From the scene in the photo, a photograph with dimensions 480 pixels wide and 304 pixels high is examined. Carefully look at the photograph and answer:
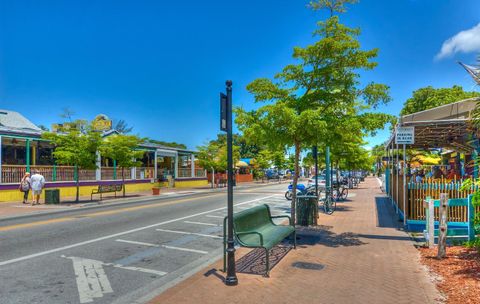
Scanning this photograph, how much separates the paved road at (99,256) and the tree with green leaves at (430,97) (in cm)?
3561

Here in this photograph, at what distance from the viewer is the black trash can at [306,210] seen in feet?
35.1

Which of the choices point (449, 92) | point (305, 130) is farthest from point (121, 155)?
point (449, 92)

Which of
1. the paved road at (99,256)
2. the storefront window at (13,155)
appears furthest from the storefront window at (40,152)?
the paved road at (99,256)

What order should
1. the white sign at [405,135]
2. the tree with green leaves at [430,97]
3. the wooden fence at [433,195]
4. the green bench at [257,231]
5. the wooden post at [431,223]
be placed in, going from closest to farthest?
the green bench at [257,231], the wooden post at [431,223], the wooden fence at [433,195], the white sign at [405,135], the tree with green leaves at [430,97]

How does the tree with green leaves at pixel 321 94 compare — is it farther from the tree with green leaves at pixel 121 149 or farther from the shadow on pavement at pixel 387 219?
the tree with green leaves at pixel 121 149

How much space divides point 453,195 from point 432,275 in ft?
15.6

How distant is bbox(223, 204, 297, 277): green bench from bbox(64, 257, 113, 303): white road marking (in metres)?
1.99

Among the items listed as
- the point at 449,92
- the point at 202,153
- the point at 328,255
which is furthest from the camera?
the point at 449,92

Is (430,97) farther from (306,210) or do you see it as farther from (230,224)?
(230,224)

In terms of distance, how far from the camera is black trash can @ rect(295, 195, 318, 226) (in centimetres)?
1071

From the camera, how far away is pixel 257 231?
7.29m

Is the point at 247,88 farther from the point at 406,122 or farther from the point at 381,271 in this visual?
the point at 381,271

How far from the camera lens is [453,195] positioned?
9.84 meters

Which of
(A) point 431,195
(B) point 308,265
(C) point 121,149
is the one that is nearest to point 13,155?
(C) point 121,149
